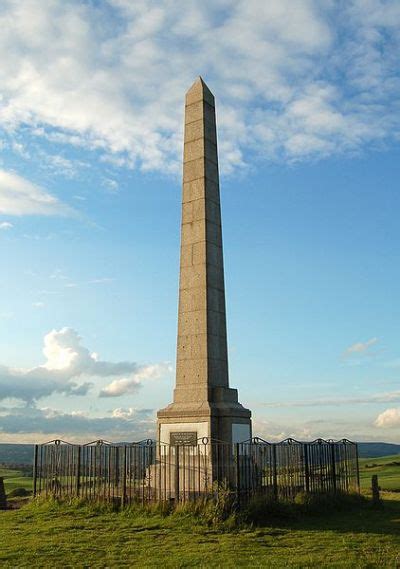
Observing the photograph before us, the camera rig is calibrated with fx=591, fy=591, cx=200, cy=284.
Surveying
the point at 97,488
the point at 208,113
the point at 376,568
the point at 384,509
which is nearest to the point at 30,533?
the point at 97,488

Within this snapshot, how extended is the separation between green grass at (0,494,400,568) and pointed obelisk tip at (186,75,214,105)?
12.8m

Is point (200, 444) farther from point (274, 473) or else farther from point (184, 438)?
point (274, 473)

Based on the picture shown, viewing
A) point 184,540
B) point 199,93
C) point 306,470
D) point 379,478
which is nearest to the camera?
point 184,540

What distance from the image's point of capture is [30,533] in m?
12.5

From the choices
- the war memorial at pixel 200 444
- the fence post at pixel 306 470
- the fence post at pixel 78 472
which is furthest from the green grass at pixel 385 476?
the fence post at pixel 78 472

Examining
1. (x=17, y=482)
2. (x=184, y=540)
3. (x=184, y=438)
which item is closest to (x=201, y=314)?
(x=184, y=438)

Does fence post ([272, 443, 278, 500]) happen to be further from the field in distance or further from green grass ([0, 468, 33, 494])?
green grass ([0, 468, 33, 494])

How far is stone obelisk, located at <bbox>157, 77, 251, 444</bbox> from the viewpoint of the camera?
16453 mm

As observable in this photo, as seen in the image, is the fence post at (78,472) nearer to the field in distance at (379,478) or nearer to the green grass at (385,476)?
the field in distance at (379,478)

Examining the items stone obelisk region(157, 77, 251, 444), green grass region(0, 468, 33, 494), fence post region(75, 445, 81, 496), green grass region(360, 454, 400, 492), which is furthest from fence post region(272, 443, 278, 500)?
green grass region(0, 468, 33, 494)

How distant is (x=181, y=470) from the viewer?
1581 centimetres

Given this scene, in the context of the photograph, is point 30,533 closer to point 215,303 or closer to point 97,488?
point 97,488

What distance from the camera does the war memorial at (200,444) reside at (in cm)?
1531

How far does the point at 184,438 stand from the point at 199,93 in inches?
432
